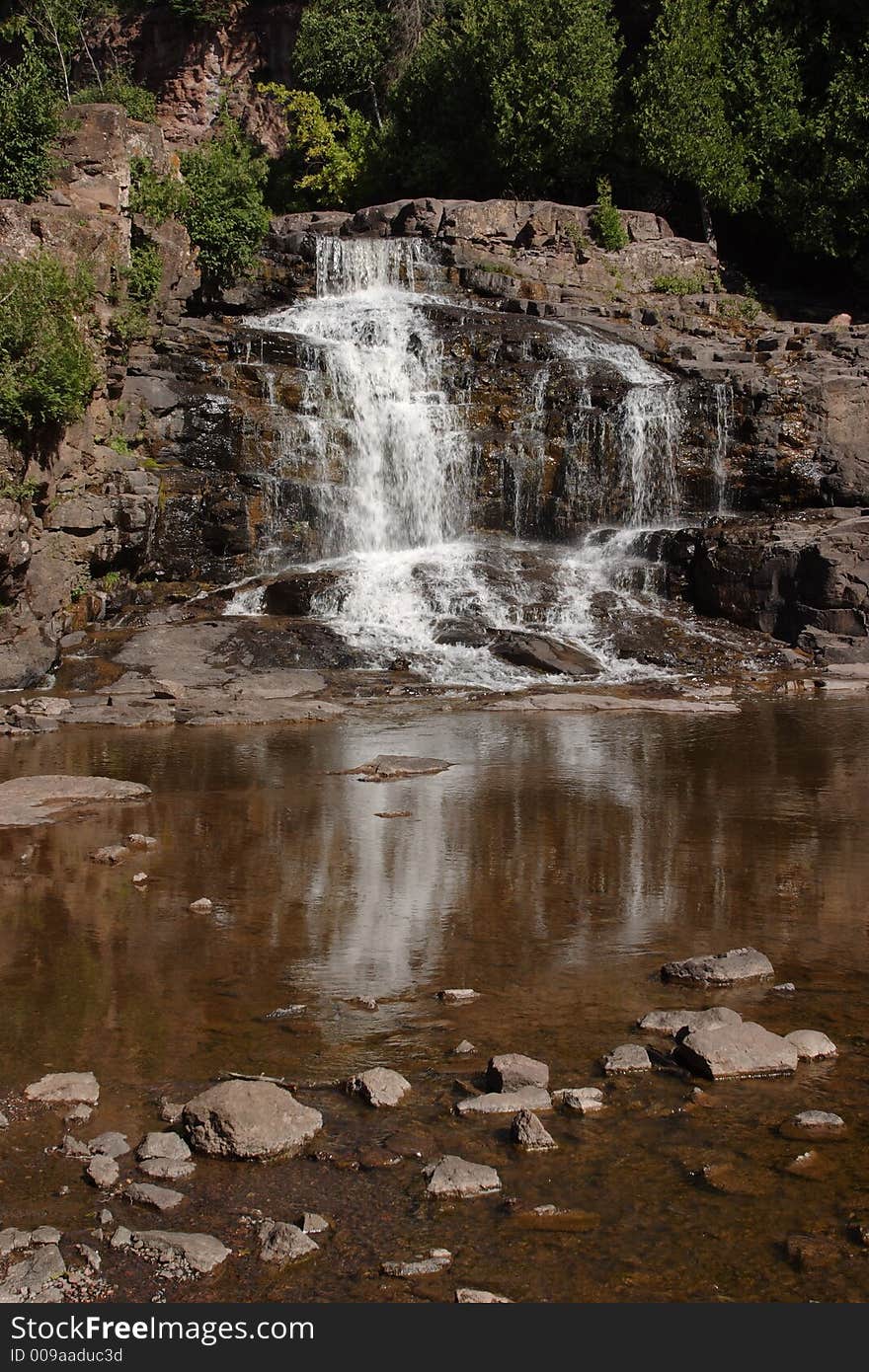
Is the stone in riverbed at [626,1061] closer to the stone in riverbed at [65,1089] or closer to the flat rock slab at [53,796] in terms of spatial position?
the stone in riverbed at [65,1089]

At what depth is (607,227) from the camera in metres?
27.2

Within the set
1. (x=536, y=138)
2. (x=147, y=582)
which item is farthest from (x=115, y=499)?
(x=536, y=138)

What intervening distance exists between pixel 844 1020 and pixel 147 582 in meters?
14.7

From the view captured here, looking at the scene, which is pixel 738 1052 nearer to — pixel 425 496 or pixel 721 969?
pixel 721 969

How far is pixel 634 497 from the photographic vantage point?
19.6 m

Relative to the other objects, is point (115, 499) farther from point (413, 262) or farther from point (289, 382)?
point (413, 262)

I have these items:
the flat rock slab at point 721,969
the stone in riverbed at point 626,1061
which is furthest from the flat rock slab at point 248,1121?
the flat rock slab at point 721,969

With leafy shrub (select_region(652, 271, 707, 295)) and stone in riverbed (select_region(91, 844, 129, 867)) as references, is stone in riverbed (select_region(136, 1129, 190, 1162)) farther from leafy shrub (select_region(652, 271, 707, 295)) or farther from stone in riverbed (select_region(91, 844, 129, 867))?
leafy shrub (select_region(652, 271, 707, 295))

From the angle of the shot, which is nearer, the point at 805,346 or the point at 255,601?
the point at 255,601

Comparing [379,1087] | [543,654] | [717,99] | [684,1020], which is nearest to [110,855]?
[379,1087]

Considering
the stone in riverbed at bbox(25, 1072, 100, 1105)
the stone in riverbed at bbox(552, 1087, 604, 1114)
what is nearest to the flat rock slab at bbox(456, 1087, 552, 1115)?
the stone in riverbed at bbox(552, 1087, 604, 1114)

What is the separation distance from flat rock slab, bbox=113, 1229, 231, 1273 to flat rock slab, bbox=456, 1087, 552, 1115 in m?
0.81

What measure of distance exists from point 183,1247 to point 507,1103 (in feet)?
3.17

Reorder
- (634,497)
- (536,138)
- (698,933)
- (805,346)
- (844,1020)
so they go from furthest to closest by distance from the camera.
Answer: (536,138)
(805,346)
(634,497)
(698,933)
(844,1020)
